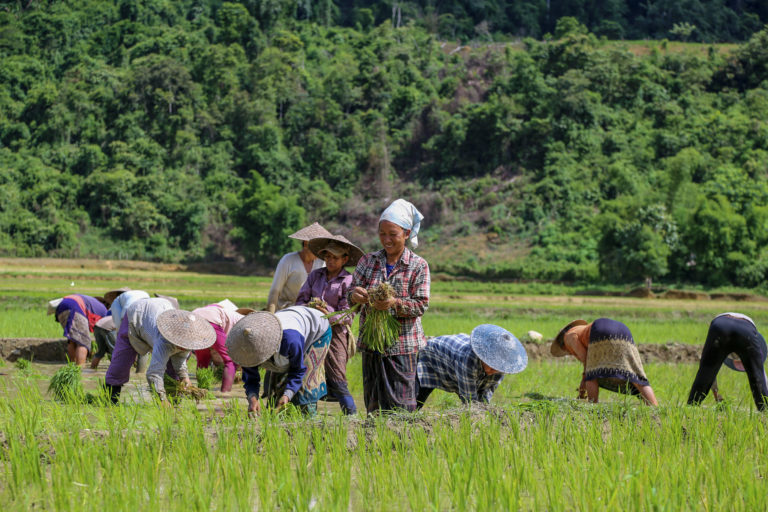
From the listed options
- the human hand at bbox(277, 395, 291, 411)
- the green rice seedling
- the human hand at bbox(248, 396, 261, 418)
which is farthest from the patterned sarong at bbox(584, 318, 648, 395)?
the green rice seedling

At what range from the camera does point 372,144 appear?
49031mm

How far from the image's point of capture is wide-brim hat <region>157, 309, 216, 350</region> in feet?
17.2

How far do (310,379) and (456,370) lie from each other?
103 centimetres

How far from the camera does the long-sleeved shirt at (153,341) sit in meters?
5.37

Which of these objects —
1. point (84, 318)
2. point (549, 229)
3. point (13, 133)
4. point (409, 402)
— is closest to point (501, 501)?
point (409, 402)

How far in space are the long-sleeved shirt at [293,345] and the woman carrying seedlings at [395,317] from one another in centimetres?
28

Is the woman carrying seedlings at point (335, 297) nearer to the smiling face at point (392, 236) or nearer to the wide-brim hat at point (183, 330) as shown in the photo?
the smiling face at point (392, 236)

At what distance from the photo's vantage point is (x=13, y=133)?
4881cm

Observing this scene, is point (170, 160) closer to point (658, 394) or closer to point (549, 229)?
point (549, 229)

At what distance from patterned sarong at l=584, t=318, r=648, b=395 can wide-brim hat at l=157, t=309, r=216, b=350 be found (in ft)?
8.95

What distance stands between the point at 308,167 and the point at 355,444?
4512cm

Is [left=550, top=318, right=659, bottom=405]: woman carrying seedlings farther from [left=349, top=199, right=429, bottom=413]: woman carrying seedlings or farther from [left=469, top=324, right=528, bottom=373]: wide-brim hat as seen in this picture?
[left=349, top=199, right=429, bottom=413]: woman carrying seedlings

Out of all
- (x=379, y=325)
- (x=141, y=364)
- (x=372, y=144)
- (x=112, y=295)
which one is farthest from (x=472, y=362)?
(x=372, y=144)

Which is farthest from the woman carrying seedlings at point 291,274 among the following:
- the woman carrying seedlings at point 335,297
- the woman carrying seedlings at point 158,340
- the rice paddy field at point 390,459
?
the rice paddy field at point 390,459
